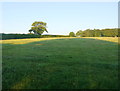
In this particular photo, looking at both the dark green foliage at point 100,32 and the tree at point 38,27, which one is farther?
the tree at point 38,27

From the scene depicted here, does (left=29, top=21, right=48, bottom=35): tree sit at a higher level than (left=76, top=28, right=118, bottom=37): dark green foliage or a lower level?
higher

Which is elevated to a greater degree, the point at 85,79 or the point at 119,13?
the point at 119,13

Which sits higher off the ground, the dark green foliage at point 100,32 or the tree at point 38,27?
the tree at point 38,27

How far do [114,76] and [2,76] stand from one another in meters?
2.80

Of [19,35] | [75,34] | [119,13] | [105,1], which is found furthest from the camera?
[75,34]

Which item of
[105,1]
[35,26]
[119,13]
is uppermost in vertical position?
[35,26]

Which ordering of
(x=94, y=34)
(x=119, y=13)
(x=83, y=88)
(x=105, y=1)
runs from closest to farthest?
(x=83, y=88) → (x=119, y=13) → (x=105, y=1) → (x=94, y=34)

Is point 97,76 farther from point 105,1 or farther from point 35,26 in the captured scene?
point 35,26

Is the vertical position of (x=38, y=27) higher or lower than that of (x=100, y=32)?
higher

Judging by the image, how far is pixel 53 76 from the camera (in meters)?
2.76

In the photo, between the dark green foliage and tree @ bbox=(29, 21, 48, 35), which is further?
tree @ bbox=(29, 21, 48, 35)

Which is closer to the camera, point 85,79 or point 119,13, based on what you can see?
point 85,79

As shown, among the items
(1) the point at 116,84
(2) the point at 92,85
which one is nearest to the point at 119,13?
(1) the point at 116,84

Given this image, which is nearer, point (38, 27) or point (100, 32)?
point (100, 32)
